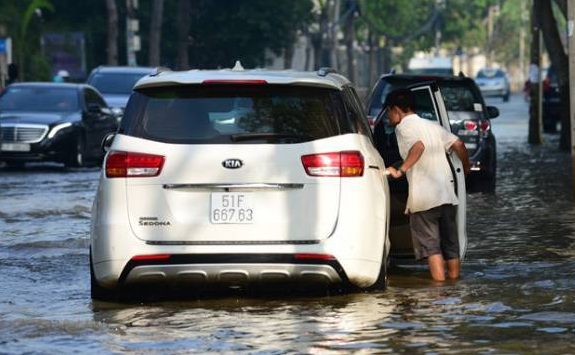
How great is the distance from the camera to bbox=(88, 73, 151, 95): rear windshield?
109ft

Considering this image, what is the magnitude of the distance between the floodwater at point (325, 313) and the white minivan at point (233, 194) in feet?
1.03

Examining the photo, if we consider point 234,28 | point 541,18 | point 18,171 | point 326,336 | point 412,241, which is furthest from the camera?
point 234,28

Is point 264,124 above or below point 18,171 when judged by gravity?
above

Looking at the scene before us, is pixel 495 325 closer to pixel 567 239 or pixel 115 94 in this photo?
pixel 567 239

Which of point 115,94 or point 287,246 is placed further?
point 115,94

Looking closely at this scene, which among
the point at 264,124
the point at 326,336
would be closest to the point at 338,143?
the point at 264,124

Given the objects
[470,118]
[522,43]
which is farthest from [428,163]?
[522,43]

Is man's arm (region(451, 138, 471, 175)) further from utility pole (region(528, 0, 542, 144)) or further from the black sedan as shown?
utility pole (region(528, 0, 542, 144))

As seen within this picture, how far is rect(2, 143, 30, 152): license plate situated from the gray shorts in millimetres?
15854

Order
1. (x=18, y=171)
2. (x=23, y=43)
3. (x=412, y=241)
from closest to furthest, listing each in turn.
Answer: (x=412, y=241) → (x=18, y=171) → (x=23, y=43)

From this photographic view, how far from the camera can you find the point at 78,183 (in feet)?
77.0

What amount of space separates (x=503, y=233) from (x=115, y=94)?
61.1 feet

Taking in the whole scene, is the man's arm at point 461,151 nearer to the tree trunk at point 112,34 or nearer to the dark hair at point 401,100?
the dark hair at point 401,100

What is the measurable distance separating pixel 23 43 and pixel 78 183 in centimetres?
2909
